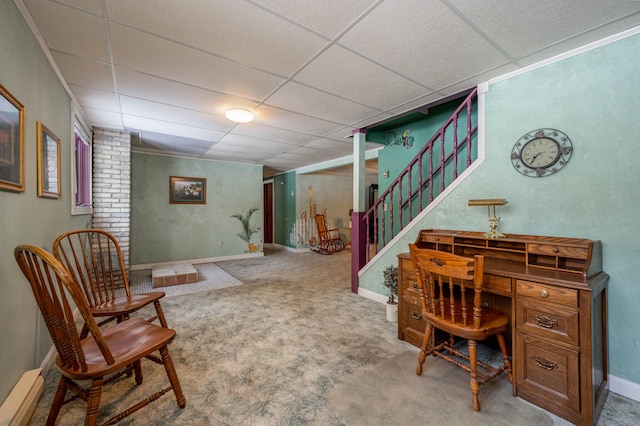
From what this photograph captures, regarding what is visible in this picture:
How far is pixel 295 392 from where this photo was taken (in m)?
1.79

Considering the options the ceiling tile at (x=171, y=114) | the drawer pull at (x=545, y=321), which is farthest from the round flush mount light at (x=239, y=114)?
the drawer pull at (x=545, y=321)

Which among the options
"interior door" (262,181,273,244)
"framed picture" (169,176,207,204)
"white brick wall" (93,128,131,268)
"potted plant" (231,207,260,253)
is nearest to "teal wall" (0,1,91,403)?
"white brick wall" (93,128,131,268)

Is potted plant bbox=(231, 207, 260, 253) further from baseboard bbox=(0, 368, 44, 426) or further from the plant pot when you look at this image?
baseboard bbox=(0, 368, 44, 426)

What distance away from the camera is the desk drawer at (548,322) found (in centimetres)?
154

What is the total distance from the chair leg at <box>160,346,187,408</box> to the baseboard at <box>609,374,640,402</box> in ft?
9.39

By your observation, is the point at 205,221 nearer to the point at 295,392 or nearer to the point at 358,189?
the point at 358,189

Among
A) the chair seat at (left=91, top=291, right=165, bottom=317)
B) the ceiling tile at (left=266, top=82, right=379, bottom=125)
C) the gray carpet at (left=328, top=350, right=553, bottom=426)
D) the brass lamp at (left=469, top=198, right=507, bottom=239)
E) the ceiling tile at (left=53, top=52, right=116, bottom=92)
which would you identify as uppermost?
the ceiling tile at (left=53, top=52, right=116, bottom=92)

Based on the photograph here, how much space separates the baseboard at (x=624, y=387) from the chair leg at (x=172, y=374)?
2863 millimetres

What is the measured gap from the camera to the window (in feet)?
11.4

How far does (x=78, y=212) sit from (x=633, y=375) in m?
5.16

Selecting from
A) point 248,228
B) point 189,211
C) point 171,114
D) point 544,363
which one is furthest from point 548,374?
point 189,211

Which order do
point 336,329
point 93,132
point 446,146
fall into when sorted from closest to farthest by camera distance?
point 336,329 < point 446,146 < point 93,132

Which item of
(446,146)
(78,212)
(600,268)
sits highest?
(446,146)

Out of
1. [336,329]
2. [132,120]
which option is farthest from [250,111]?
[336,329]
